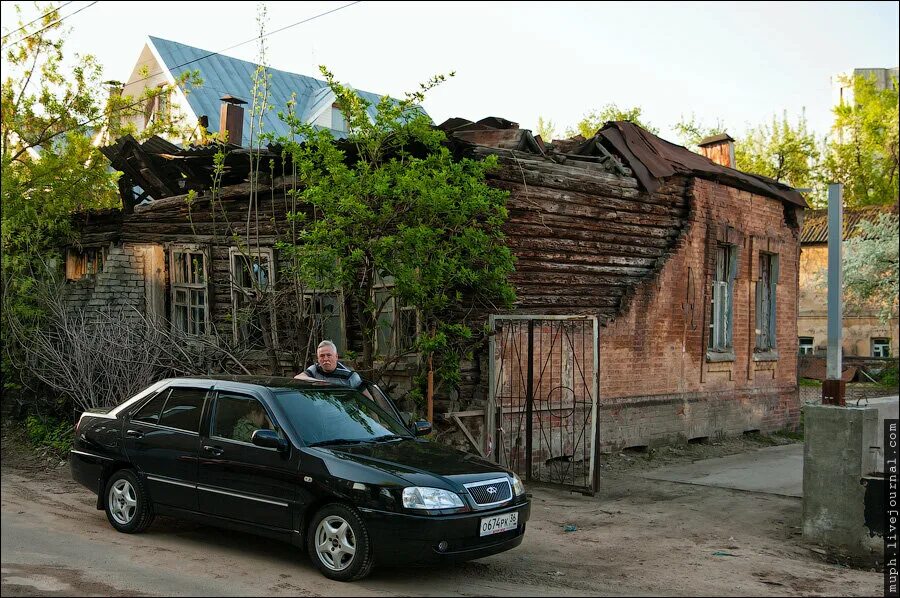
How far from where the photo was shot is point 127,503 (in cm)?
770

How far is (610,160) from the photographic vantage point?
1358 centimetres

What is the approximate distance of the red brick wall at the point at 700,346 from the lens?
13.4m

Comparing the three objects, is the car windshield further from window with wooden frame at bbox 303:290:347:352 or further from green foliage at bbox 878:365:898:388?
green foliage at bbox 878:365:898:388

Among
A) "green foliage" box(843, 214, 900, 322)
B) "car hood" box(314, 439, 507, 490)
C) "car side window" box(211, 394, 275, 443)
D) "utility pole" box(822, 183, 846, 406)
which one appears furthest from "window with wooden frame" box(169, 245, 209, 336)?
"green foliage" box(843, 214, 900, 322)

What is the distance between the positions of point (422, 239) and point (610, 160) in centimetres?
481

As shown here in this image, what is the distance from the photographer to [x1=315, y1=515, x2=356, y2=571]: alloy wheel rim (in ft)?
20.5

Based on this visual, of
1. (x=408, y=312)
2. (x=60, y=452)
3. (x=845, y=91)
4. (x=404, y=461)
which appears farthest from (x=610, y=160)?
(x=845, y=91)

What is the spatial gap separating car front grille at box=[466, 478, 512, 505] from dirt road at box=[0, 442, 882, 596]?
0.61 meters

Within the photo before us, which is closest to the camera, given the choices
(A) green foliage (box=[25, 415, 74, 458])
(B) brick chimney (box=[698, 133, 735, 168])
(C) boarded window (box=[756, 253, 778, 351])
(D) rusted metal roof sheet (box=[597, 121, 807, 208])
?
(A) green foliage (box=[25, 415, 74, 458])

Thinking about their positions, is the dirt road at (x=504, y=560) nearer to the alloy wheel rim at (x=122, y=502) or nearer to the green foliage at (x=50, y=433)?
the alloy wheel rim at (x=122, y=502)

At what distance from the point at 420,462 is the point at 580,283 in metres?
6.74

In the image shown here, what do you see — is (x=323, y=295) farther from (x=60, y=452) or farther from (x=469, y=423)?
(x=60, y=452)

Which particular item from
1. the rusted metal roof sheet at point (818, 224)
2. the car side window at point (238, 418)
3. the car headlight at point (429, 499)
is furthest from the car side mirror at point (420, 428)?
the rusted metal roof sheet at point (818, 224)

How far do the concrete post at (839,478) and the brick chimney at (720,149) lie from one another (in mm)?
11970
